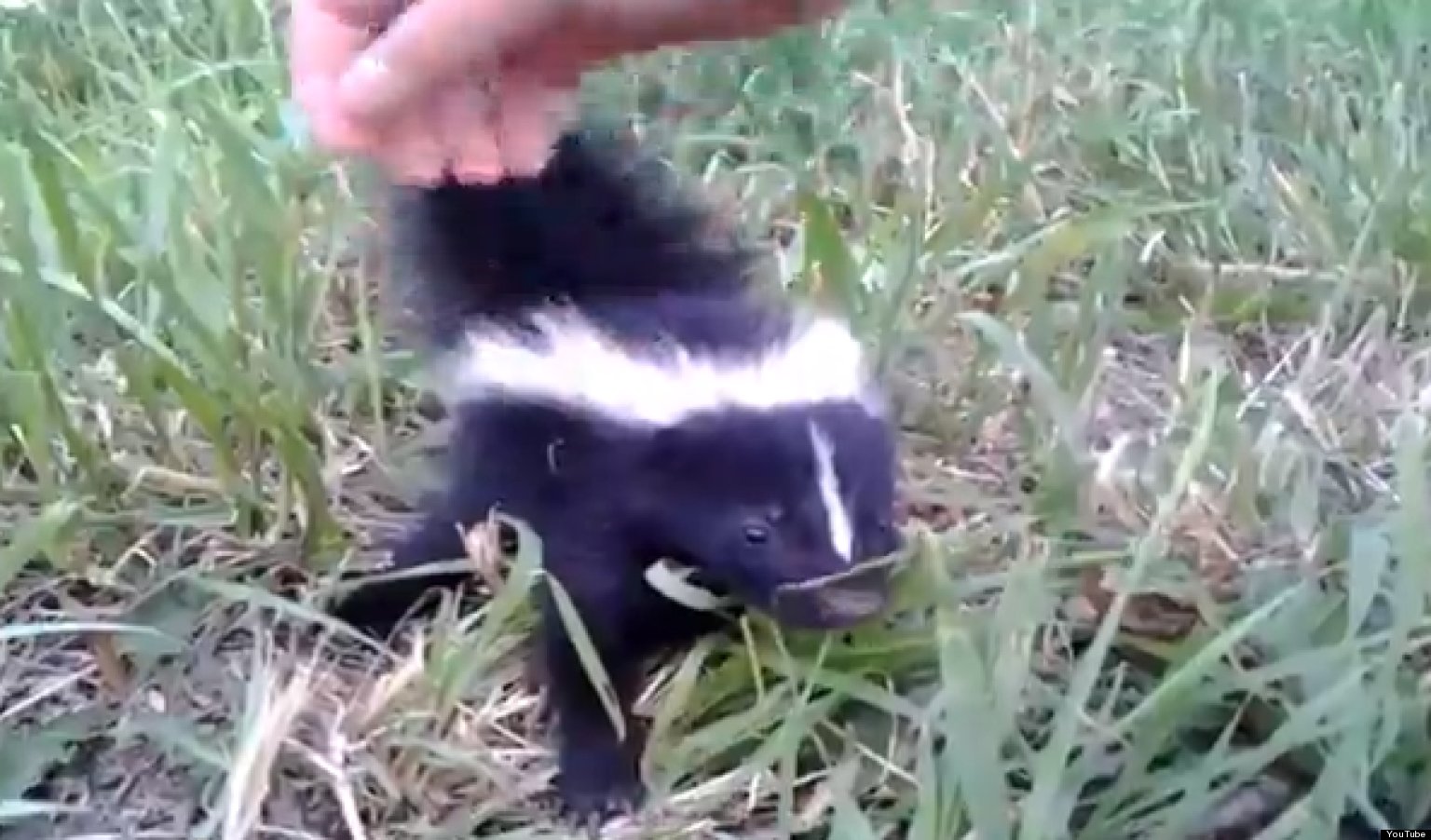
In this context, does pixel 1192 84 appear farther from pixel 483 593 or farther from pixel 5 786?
pixel 5 786

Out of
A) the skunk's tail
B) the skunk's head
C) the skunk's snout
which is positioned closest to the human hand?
the skunk's tail

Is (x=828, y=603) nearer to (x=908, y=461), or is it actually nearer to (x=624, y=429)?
(x=624, y=429)

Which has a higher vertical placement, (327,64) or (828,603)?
(327,64)

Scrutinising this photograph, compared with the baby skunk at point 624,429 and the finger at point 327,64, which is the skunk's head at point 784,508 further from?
the finger at point 327,64

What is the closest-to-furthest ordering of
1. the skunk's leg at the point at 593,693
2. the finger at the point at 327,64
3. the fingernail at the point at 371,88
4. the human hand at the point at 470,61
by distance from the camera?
the human hand at the point at 470,61 → the fingernail at the point at 371,88 → the finger at the point at 327,64 → the skunk's leg at the point at 593,693

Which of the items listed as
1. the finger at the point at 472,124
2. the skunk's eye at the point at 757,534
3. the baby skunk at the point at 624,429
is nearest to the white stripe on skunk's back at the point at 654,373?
the baby skunk at the point at 624,429

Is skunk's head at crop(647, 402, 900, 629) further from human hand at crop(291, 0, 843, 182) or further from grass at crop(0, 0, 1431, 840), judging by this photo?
human hand at crop(291, 0, 843, 182)

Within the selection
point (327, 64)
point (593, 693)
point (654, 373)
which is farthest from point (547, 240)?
point (593, 693)
